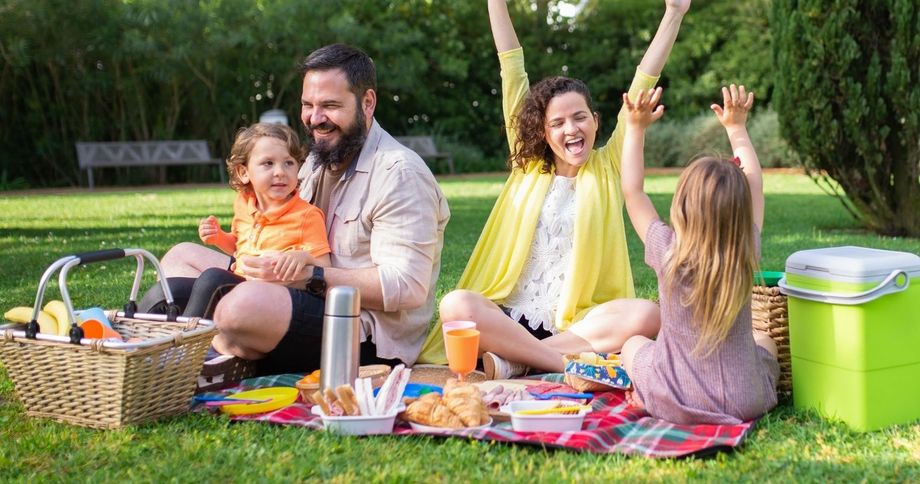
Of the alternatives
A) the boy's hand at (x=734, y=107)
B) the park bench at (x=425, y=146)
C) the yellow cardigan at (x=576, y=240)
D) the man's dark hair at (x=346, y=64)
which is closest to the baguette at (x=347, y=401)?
the yellow cardigan at (x=576, y=240)

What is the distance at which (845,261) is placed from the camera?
3156 millimetres

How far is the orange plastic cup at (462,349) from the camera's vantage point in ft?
11.3

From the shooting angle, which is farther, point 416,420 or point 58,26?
point 58,26

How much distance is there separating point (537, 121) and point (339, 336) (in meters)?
1.39

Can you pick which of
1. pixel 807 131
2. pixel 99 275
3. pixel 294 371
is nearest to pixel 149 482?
pixel 294 371

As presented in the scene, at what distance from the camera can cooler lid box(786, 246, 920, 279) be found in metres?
3.11

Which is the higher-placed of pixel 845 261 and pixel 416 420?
pixel 845 261

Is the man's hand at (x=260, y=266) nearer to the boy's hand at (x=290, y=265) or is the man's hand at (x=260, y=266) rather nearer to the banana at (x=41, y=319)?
the boy's hand at (x=290, y=265)

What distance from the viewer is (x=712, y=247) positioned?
3.13 meters

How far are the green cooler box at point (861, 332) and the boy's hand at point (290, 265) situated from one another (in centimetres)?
173

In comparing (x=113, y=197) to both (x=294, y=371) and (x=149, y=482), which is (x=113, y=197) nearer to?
(x=294, y=371)

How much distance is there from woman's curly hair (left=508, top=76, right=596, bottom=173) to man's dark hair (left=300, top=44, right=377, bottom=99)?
0.69 metres

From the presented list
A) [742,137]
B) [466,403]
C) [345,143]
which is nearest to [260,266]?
[345,143]

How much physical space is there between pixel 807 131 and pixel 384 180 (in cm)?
576
